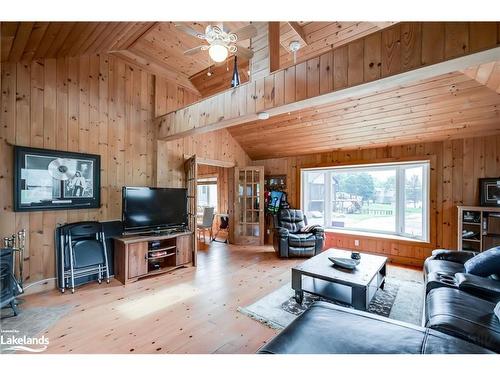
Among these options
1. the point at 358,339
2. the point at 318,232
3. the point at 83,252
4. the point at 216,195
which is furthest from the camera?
the point at 216,195

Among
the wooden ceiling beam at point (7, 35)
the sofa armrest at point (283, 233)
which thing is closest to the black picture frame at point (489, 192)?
the sofa armrest at point (283, 233)

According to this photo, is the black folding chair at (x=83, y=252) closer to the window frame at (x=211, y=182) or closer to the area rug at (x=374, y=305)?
the area rug at (x=374, y=305)

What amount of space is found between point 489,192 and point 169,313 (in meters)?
4.71

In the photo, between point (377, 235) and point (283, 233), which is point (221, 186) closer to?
point (283, 233)

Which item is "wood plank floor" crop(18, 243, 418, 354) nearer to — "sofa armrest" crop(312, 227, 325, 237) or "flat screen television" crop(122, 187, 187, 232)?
"flat screen television" crop(122, 187, 187, 232)

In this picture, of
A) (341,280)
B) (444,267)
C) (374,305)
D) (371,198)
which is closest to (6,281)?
(341,280)

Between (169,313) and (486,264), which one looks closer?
(486,264)

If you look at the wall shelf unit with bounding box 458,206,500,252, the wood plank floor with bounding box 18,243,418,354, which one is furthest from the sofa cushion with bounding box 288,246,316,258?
the wall shelf unit with bounding box 458,206,500,252

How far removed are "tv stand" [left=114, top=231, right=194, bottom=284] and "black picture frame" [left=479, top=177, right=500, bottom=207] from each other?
181 inches

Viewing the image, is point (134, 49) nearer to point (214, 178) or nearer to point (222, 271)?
point (222, 271)

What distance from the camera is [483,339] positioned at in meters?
1.37

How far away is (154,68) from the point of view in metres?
4.05
